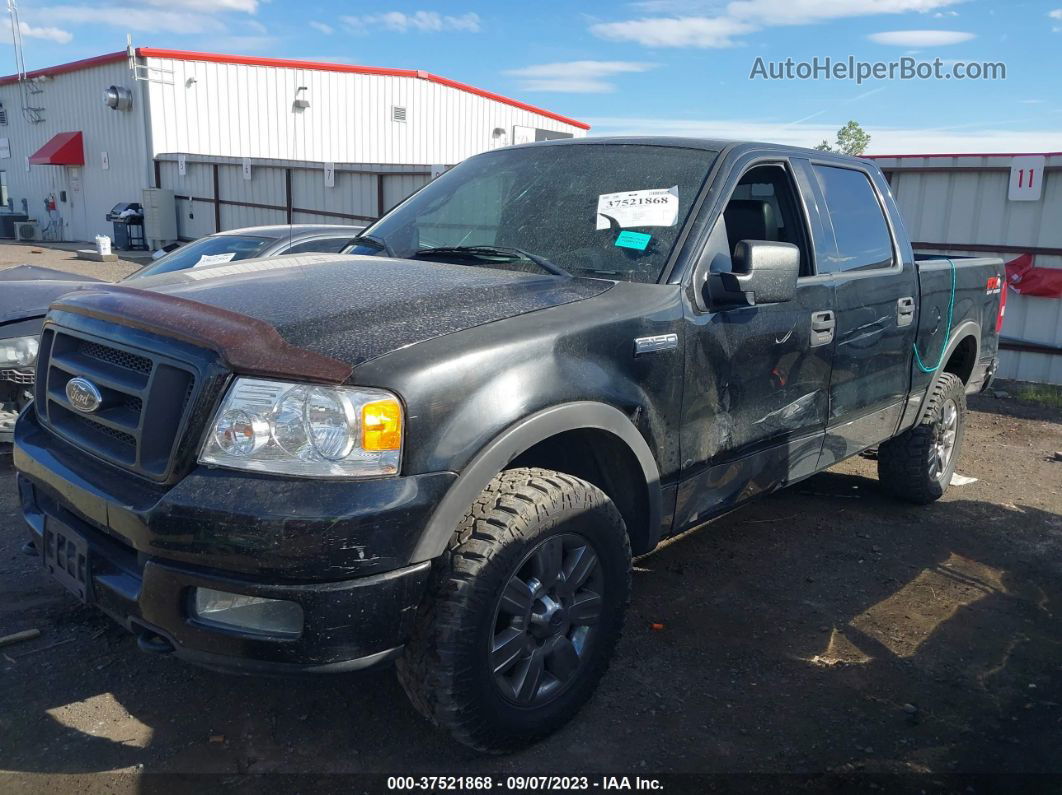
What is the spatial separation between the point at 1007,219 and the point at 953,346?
15.0ft

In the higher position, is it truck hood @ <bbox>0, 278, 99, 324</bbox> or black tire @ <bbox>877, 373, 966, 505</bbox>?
truck hood @ <bbox>0, 278, 99, 324</bbox>

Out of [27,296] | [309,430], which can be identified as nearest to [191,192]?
[27,296]

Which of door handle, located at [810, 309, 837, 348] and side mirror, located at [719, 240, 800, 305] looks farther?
door handle, located at [810, 309, 837, 348]

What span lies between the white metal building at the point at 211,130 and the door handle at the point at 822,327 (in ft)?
45.2

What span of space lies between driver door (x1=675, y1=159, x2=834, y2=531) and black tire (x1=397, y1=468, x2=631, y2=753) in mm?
552

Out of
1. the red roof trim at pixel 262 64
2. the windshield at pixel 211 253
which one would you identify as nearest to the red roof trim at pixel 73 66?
the red roof trim at pixel 262 64

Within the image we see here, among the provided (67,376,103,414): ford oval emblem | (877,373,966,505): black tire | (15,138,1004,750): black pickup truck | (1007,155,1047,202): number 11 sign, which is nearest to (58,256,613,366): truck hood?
(15,138,1004,750): black pickup truck

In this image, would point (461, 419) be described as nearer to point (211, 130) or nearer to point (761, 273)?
point (761, 273)

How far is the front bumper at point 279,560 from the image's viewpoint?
2.14 meters

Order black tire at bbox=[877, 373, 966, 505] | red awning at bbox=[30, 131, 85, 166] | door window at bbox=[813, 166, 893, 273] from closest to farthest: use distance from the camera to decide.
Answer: door window at bbox=[813, 166, 893, 273] < black tire at bbox=[877, 373, 966, 505] < red awning at bbox=[30, 131, 85, 166]

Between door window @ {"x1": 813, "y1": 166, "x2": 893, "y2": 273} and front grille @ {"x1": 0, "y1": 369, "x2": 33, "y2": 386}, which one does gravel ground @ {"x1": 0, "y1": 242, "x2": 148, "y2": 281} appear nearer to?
front grille @ {"x1": 0, "y1": 369, "x2": 33, "y2": 386}

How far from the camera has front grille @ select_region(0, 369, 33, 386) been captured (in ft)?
16.3

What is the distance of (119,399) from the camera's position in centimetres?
257

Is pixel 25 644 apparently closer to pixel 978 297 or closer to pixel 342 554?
pixel 342 554
